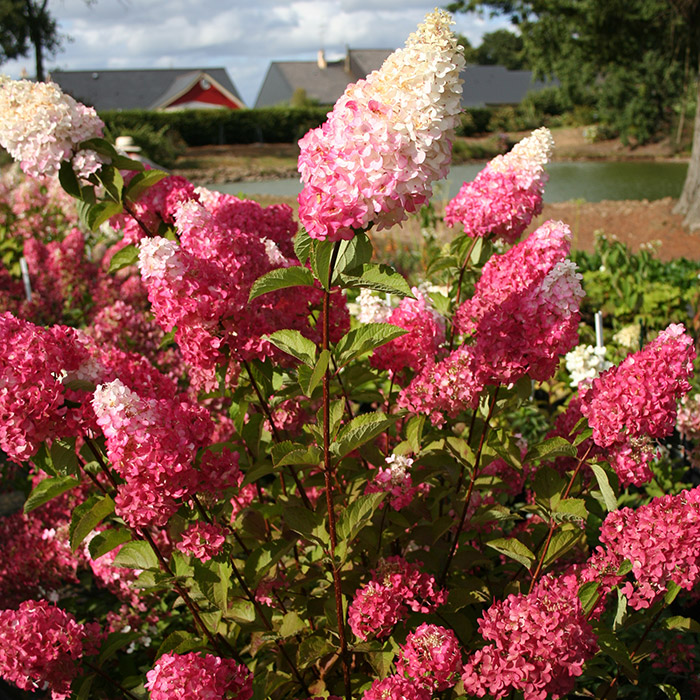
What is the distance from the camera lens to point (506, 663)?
55.0 inches

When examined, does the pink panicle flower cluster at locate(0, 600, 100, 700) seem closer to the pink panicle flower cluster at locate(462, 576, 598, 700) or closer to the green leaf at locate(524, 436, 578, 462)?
the pink panicle flower cluster at locate(462, 576, 598, 700)

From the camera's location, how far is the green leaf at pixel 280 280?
1.43 m

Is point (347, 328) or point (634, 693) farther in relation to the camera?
point (634, 693)

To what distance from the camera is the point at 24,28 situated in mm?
31891

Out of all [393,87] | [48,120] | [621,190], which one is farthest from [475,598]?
[621,190]

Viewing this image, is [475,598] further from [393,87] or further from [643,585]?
[393,87]

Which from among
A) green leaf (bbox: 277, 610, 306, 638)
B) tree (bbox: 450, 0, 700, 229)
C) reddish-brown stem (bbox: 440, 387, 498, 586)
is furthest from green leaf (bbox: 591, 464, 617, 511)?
tree (bbox: 450, 0, 700, 229)

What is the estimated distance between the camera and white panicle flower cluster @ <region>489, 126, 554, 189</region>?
2.26 m

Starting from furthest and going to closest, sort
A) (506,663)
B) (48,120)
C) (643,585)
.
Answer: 1. (48,120)
2. (643,585)
3. (506,663)

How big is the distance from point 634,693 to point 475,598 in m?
1.05

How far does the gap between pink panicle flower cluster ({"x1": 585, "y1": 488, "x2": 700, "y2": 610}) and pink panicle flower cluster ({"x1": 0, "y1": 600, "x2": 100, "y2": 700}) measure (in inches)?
51.2

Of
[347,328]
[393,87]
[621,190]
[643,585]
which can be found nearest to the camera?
[393,87]

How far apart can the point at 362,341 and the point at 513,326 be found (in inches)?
14.9

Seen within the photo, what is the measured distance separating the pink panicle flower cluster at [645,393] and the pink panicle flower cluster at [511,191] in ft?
2.68
